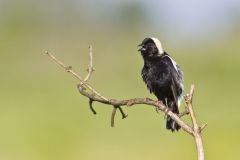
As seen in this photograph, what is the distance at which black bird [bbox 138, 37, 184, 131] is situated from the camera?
688 cm

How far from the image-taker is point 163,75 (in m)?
7.04

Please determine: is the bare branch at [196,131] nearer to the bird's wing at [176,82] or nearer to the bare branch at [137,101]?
the bare branch at [137,101]

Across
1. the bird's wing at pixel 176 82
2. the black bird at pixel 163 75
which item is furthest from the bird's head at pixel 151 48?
the bird's wing at pixel 176 82

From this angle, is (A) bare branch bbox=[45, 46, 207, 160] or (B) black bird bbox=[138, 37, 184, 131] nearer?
(A) bare branch bbox=[45, 46, 207, 160]

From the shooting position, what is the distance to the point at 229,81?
66.5 feet

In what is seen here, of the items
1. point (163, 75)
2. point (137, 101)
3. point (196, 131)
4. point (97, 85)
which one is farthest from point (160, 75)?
point (97, 85)

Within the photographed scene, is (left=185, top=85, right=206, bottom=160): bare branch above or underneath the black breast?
underneath

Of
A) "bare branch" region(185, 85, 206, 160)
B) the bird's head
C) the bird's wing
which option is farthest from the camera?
the bird's head

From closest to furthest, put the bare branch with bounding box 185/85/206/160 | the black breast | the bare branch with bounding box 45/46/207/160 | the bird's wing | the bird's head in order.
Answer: the bare branch with bounding box 185/85/206/160
the bare branch with bounding box 45/46/207/160
the bird's wing
the black breast
the bird's head

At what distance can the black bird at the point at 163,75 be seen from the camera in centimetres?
688

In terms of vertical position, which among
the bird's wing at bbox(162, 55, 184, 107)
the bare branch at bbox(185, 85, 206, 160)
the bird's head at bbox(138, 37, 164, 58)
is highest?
the bird's head at bbox(138, 37, 164, 58)

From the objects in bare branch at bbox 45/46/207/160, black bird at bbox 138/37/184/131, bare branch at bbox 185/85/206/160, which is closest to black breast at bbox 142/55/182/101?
black bird at bbox 138/37/184/131

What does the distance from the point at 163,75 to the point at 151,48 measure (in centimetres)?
A: 33

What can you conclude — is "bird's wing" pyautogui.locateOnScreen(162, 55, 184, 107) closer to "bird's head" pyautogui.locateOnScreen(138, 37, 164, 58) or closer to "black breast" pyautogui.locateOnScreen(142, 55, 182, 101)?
"black breast" pyautogui.locateOnScreen(142, 55, 182, 101)
